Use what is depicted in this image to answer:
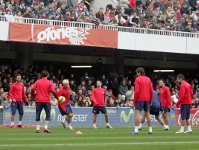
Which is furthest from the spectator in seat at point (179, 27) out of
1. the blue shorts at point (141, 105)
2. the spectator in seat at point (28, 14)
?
the blue shorts at point (141, 105)

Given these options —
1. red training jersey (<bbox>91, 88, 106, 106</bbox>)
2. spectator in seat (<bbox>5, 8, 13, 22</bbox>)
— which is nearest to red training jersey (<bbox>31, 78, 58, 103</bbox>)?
red training jersey (<bbox>91, 88, 106, 106</bbox>)

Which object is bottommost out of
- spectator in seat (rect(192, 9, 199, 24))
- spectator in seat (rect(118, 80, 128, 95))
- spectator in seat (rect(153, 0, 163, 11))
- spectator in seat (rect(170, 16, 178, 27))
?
spectator in seat (rect(118, 80, 128, 95))

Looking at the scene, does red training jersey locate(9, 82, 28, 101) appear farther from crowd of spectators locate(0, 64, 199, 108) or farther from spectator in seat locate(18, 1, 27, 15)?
spectator in seat locate(18, 1, 27, 15)

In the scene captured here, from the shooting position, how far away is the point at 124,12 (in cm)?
3547

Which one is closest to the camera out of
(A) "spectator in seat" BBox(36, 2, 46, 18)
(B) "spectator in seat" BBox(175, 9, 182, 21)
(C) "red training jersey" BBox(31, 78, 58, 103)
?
(C) "red training jersey" BBox(31, 78, 58, 103)

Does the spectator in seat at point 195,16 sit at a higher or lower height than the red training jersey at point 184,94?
higher

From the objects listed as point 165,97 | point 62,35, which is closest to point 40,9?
point 62,35

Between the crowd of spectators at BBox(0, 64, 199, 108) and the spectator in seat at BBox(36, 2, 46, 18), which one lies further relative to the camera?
the spectator in seat at BBox(36, 2, 46, 18)

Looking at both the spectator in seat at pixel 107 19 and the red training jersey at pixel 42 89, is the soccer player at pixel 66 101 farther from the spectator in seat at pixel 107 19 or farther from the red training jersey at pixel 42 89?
the spectator in seat at pixel 107 19

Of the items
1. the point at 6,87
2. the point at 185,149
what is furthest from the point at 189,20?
the point at 185,149

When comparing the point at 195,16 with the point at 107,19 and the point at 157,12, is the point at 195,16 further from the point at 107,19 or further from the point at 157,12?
the point at 107,19

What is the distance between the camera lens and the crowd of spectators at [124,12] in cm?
3073

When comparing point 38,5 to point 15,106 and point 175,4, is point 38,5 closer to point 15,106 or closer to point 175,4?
point 15,106

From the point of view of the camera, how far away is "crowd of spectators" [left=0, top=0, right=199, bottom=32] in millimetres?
30727
